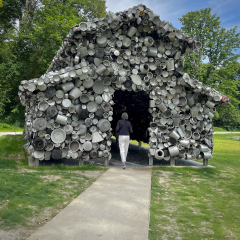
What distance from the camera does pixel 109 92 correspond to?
849cm

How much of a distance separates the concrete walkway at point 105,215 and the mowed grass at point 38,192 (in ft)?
0.89

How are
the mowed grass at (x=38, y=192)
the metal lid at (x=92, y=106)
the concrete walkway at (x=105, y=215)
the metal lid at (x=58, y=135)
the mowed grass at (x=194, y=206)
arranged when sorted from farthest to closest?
1. the metal lid at (x=92, y=106)
2. the metal lid at (x=58, y=135)
3. the mowed grass at (x=38, y=192)
4. the mowed grass at (x=194, y=206)
5. the concrete walkway at (x=105, y=215)

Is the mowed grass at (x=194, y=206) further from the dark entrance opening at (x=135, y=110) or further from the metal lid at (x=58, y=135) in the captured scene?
the dark entrance opening at (x=135, y=110)

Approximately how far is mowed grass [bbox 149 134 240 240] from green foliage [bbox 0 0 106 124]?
1952 centimetres

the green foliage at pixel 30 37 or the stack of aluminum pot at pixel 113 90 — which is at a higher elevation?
the green foliage at pixel 30 37

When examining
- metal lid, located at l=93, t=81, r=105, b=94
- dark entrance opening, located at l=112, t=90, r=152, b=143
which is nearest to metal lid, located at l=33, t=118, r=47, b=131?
metal lid, located at l=93, t=81, r=105, b=94

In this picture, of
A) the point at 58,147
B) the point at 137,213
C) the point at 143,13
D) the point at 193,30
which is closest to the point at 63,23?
the point at 193,30

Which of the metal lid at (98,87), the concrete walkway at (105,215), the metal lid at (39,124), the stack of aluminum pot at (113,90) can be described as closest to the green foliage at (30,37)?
the stack of aluminum pot at (113,90)

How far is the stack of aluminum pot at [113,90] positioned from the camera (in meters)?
7.88

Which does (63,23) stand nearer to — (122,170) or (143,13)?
(143,13)

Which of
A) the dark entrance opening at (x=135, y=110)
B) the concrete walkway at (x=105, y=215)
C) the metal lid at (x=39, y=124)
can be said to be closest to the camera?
the concrete walkway at (x=105, y=215)

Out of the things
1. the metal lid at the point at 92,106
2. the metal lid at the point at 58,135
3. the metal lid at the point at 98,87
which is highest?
the metal lid at the point at 98,87

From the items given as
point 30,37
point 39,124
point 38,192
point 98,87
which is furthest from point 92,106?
point 30,37

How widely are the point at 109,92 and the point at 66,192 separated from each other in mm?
4070
